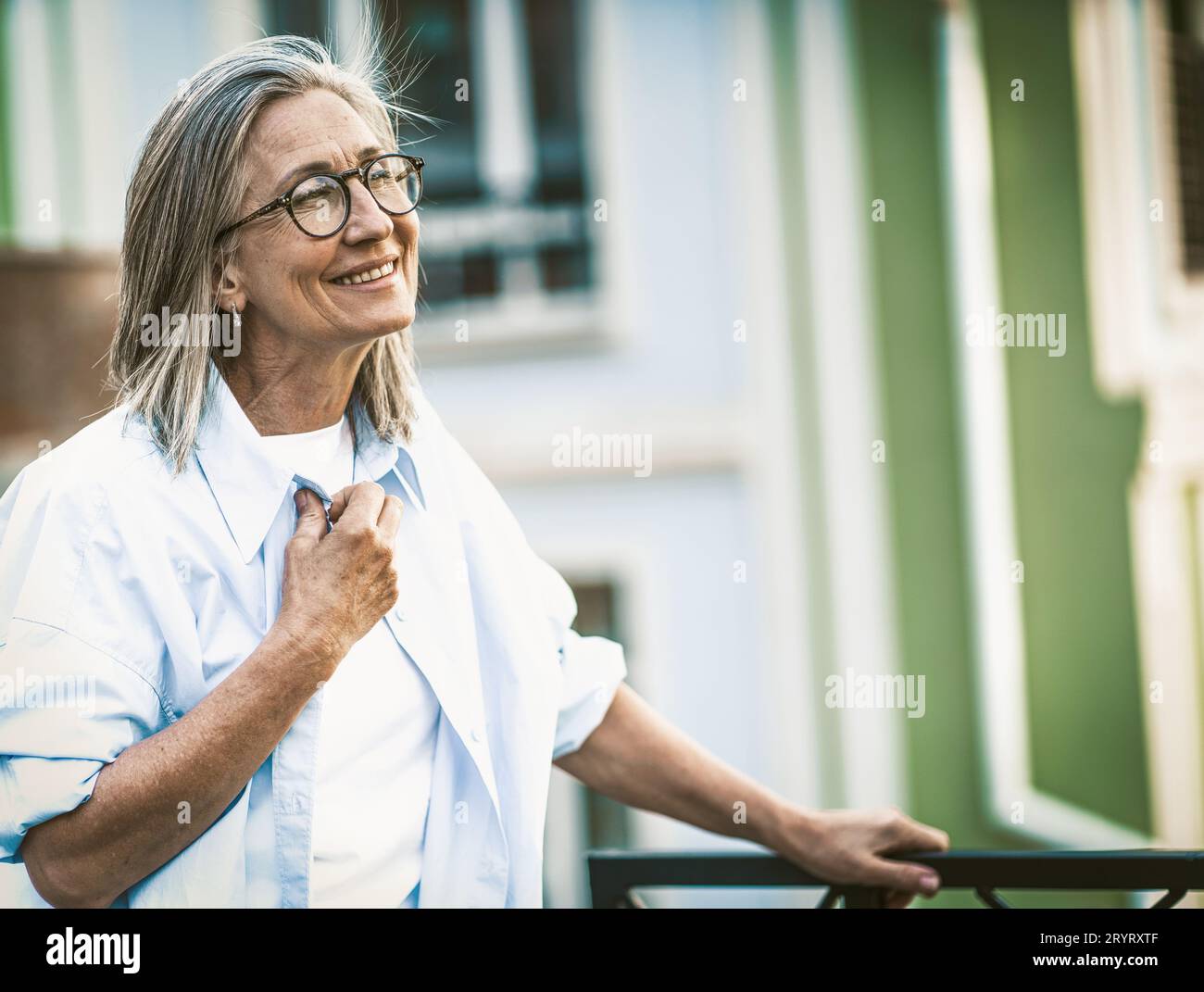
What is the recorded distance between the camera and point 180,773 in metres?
1.16

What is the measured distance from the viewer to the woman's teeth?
1.32 metres

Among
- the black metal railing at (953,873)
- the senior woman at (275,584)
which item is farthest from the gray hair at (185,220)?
the black metal railing at (953,873)

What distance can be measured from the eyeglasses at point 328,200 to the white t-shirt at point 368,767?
22 cm

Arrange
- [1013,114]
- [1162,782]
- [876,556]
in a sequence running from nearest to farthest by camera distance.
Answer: [1162,782] < [1013,114] < [876,556]

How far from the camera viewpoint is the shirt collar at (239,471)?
1300 mm

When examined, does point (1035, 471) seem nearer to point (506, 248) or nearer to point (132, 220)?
point (506, 248)

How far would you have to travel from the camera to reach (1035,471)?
412 cm

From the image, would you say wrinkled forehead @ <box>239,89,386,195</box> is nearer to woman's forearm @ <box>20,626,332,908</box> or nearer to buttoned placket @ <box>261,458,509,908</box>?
buttoned placket @ <box>261,458,509,908</box>

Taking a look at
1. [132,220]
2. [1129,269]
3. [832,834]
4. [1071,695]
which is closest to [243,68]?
[132,220]

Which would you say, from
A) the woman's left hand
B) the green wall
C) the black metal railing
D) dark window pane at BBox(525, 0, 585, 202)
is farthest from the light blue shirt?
dark window pane at BBox(525, 0, 585, 202)

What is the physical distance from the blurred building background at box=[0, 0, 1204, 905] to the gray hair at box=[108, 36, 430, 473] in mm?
2769

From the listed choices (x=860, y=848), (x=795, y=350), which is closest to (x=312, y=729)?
(x=860, y=848)

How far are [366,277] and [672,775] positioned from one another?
0.68 metres

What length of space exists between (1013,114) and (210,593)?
346 centimetres
